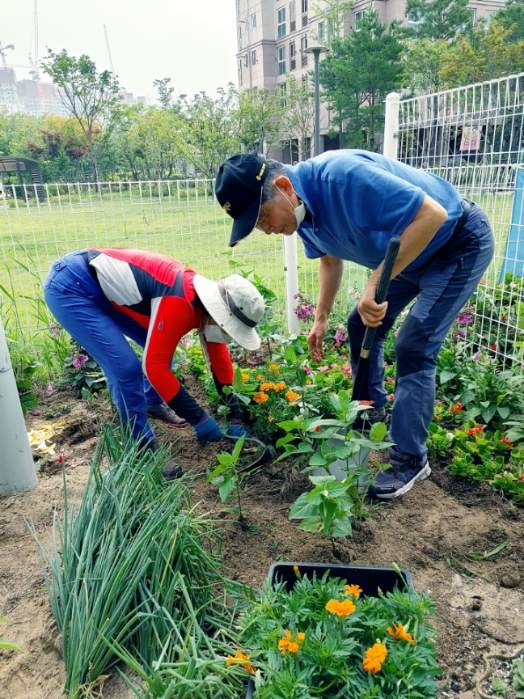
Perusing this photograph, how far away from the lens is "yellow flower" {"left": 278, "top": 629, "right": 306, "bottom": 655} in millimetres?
1229

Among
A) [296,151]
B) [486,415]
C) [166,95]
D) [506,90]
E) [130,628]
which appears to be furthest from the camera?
[296,151]

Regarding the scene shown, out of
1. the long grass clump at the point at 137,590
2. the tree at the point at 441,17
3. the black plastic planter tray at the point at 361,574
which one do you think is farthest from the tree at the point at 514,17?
the long grass clump at the point at 137,590

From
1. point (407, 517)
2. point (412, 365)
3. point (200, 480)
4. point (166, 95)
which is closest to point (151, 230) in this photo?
point (200, 480)

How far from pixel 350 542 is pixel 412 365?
0.79 metres

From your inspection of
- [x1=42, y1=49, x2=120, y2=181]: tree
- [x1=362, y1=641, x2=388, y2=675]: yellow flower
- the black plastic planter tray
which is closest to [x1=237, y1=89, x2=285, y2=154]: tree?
[x1=42, y1=49, x2=120, y2=181]: tree

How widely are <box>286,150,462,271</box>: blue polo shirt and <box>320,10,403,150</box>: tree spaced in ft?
82.9

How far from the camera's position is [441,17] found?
2645cm

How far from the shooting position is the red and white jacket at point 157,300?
2.47m

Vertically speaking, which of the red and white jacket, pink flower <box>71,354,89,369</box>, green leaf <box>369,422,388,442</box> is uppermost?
the red and white jacket

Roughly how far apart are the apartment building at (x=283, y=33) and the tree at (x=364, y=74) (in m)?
4.85

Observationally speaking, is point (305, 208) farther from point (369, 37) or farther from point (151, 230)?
point (369, 37)

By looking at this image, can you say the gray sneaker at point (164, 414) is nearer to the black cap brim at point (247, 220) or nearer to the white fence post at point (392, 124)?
the black cap brim at point (247, 220)

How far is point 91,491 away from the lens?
74.0 inches

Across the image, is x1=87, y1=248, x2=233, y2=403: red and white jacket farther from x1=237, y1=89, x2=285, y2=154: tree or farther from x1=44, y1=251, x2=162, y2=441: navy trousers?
x1=237, y1=89, x2=285, y2=154: tree
